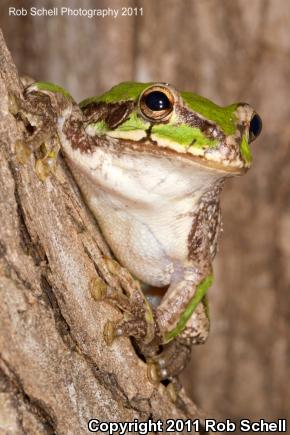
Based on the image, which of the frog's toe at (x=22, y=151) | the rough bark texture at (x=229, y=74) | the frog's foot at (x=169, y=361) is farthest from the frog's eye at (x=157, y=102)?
the rough bark texture at (x=229, y=74)

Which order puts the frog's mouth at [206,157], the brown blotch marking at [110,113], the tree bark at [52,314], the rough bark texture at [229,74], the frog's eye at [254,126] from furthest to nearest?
the rough bark texture at [229,74] → the frog's eye at [254,126] → the brown blotch marking at [110,113] → the frog's mouth at [206,157] → the tree bark at [52,314]

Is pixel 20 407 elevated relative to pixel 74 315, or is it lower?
lower

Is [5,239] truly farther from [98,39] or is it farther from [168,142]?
[98,39]

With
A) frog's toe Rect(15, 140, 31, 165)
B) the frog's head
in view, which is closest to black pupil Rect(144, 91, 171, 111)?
the frog's head

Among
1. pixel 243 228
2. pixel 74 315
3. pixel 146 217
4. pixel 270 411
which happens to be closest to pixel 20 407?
pixel 74 315

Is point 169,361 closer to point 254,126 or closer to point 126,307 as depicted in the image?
point 126,307

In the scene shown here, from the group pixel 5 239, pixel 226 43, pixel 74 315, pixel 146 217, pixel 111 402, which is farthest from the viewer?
pixel 226 43

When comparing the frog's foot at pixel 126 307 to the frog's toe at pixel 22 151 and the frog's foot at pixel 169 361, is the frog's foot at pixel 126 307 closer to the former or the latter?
the frog's foot at pixel 169 361
